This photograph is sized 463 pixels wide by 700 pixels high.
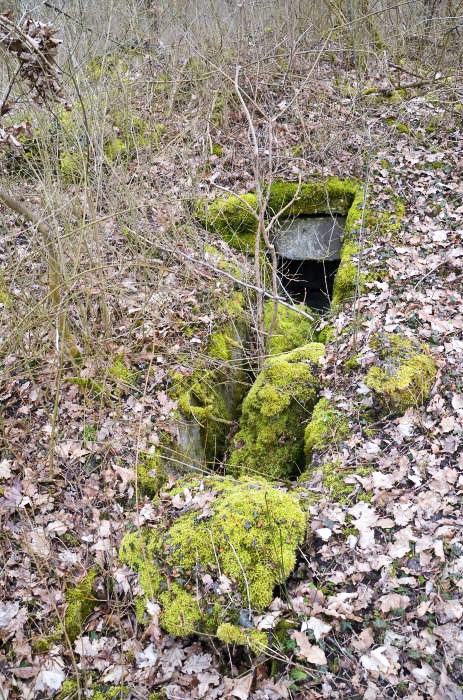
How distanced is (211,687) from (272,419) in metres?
2.45

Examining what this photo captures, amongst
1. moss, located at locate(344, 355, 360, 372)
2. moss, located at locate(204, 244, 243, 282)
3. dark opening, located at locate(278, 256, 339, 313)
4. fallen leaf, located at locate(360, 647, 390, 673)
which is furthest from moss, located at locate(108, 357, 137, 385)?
dark opening, located at locate(278, 256, 339, 313)

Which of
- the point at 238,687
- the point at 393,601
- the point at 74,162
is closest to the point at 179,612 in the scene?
the point at 238,687

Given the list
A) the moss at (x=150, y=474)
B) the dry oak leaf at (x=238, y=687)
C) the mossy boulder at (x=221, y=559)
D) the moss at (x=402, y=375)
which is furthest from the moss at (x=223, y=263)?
the dry oak leaf at (x=238, y=687)

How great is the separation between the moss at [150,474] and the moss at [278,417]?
800 mm

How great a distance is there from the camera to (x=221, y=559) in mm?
2967

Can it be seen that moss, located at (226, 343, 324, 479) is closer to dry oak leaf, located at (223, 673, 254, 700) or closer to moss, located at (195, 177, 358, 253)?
dry oak leaf, located at (223, 673, 254, 700)

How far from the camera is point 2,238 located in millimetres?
5266

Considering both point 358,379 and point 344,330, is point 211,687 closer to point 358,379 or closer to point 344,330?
point 358,379

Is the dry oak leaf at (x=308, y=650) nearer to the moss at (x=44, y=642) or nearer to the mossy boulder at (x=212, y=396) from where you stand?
the moss at (x=44, y=642)

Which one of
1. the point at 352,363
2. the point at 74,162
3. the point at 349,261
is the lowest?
the point at 352,363

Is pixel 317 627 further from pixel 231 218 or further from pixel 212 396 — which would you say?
pixel 231 218

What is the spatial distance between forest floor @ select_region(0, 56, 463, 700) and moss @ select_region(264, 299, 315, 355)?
72 centimetres

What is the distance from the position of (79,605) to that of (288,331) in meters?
3.83

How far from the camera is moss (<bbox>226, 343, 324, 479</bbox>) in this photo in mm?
4641
